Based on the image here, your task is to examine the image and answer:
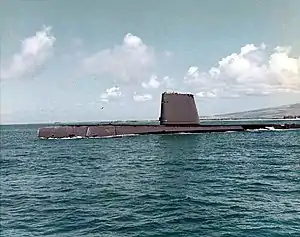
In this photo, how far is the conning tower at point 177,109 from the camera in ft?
209

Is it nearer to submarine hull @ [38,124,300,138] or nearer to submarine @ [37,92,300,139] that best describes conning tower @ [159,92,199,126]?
submarine @ [37,92,300,139]

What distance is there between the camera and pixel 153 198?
18.7 meters

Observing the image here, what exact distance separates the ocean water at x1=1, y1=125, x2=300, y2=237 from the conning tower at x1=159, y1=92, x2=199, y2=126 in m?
31.3

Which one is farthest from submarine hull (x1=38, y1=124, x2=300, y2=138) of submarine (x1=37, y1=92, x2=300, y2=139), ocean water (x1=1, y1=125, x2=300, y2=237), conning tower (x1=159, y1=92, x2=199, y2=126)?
ocean water (x1=1, y1=125, x2=300, y2=237)

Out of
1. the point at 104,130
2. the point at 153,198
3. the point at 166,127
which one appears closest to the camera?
the point at 153,198

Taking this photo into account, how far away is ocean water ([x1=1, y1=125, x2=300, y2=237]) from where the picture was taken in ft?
45.1

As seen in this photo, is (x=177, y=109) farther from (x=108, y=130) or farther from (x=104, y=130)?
(x=104, y=130)

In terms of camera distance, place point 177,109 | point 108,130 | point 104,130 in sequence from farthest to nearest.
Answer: point 108,130, point 104,130, point 177,109

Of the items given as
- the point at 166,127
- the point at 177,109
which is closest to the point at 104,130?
the point at 166,127

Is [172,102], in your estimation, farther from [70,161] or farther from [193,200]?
[193,200]

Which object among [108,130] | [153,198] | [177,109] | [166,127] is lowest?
[153,198]

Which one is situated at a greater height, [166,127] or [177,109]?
[177,109]

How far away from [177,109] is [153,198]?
154 feet

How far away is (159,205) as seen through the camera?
17.1m
